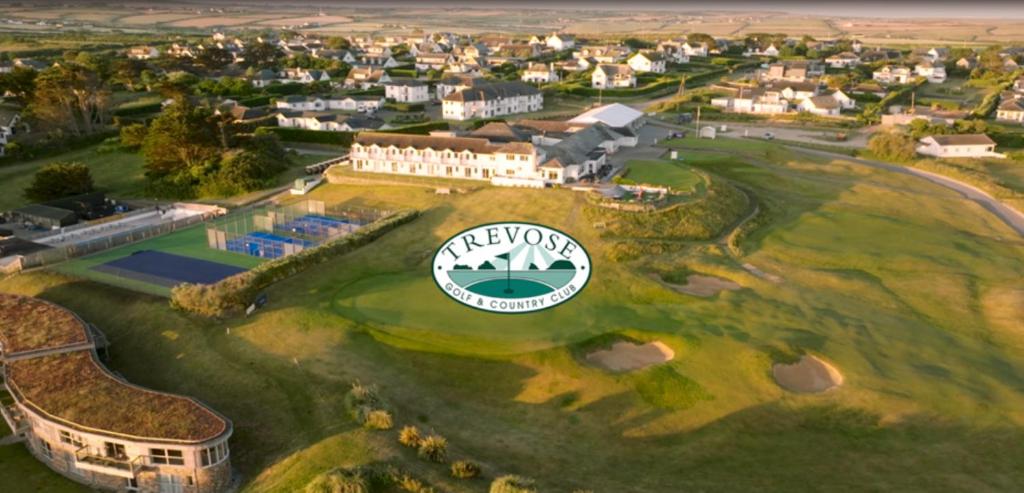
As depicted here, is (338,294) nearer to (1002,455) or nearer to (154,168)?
(1002,455)

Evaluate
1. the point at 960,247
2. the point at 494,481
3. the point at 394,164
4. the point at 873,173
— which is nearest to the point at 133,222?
the point at 394,164

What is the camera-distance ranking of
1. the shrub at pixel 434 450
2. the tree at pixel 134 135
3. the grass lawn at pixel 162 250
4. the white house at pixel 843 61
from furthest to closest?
1. the white house at pixel 843 61
2. the tree at pixel 134 135
3. the grass lawn at pixel 162 250
4. the shrub at pixel 434 450

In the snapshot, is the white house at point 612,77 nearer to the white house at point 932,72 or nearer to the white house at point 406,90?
the white house at point 406,90

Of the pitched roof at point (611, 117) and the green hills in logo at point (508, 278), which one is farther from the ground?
the pitched roof at point (611, 117)

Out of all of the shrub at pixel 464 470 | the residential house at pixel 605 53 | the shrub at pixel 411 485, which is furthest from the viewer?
the residential house at pixel 605 53

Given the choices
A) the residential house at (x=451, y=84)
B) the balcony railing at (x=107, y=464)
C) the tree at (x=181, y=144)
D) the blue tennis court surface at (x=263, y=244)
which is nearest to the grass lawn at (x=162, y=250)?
the blue tennis court surface at (x=263, y=244)

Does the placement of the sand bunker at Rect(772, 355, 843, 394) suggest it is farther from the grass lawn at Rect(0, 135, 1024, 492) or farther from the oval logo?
the oval logo

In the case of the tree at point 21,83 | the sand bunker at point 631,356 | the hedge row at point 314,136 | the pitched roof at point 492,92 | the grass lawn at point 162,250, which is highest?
the tree at point 21,83
